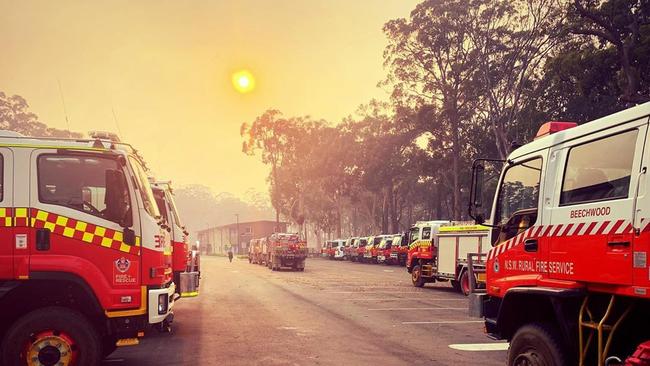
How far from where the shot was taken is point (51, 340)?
256 inches

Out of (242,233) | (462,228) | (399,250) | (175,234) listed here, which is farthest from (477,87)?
(242,233)

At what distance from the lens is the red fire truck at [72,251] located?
6.55 m

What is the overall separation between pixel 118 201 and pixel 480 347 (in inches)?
249

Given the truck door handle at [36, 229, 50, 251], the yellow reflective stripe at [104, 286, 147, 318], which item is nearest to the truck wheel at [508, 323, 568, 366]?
the yellow reflective stripe at [104, 286, 147, 318]

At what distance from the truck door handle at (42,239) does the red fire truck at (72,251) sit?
0.04 ft

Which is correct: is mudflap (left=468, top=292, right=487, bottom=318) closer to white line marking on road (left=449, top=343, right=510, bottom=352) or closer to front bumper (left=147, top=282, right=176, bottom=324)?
white line marking on road (left=449, top=343, right=510, bottom=352)

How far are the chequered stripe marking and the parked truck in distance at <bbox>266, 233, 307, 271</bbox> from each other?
2720 cm

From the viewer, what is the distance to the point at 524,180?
6168mm

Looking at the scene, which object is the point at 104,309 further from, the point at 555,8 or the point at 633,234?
the point at 555,8

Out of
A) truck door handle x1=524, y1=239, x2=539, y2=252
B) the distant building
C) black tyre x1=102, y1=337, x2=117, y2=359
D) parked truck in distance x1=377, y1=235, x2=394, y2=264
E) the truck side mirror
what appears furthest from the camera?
the distant building

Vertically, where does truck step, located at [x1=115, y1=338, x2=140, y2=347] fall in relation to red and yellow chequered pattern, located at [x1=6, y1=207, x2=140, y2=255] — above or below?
below

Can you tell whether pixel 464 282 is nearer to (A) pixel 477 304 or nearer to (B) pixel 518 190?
(A) pixel 477 304

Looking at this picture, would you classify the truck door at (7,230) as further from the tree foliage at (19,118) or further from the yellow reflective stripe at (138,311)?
→ the tree foliage at (19,118)

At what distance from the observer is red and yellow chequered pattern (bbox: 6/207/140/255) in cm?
672
